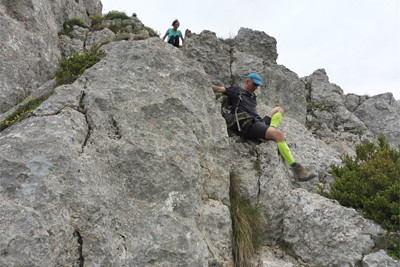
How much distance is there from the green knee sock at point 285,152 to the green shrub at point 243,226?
1.76 meters

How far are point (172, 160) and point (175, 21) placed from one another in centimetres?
974

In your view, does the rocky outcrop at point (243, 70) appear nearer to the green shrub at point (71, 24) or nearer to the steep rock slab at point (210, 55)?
the steep rock slab at point (210, 55)

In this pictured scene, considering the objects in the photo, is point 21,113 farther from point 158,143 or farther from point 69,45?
point 69,45

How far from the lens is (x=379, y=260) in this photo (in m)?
5.46

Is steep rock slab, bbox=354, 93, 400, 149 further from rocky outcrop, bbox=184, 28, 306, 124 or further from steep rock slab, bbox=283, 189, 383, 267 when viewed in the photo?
steep rock slab, bbox=283, 189, 383, 267

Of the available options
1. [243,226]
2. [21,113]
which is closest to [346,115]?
[243,226]

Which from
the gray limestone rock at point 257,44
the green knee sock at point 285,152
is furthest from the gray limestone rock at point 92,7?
the green knee sock at point 285,152

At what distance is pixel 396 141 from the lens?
14.0 metres

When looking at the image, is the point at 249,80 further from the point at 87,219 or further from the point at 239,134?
the point at 87,219

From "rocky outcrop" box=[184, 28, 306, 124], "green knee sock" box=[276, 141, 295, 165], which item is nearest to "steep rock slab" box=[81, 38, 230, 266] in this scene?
"green knee sock" box=[276, 141, 295, 165]

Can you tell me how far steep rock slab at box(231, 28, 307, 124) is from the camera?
39.3 ft

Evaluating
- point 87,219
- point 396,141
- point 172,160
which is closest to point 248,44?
point 396,141

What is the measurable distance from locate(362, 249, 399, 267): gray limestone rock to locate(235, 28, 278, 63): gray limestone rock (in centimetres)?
1068

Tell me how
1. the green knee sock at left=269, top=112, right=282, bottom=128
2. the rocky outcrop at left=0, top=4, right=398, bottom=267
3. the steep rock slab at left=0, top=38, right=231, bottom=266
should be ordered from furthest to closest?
the green knee sock at left=269, top=112, right=282, bottom=128, the rocky outcrop at left=0, top=4, right=398, bottom=267, the steep rock slab at left=0, top=38, right=231, bottom=266
